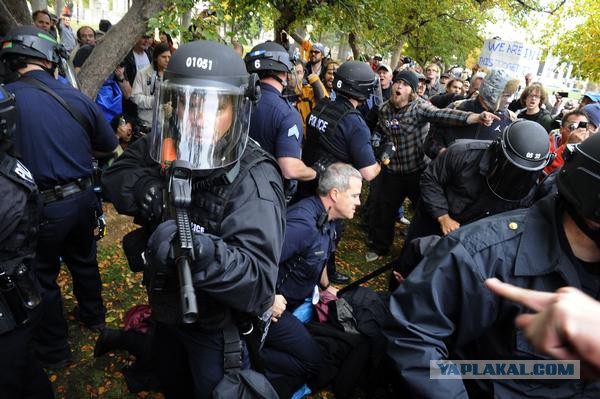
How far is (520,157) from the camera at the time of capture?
287 centimetres

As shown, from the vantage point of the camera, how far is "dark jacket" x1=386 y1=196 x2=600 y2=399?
1.61 metres

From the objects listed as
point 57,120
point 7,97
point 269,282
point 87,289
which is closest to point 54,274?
point 87,289

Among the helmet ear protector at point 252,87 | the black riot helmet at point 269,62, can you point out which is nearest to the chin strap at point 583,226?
the helmet ear protector at point 252,87

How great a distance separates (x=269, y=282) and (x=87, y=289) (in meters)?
2.29

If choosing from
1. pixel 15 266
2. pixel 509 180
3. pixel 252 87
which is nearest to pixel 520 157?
pixel 509 180

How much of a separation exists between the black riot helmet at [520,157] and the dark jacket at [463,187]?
14 cm

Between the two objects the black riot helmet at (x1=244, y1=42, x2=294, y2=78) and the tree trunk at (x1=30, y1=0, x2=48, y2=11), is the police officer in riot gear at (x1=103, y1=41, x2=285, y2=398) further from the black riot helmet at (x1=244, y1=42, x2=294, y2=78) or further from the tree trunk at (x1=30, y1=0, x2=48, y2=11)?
the tree trunk at (x1=30, y1=0, x2=48, y2=11)

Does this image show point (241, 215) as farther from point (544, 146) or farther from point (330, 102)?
point (330, 102)

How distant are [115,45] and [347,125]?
8.37ft

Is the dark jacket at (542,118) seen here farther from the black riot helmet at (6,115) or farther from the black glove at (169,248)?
the black riot helmet at (6,115)

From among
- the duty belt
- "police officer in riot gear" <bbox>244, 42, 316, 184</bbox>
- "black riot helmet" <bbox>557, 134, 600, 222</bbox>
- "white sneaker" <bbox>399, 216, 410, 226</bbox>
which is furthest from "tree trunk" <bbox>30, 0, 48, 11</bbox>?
"black riot helmet" <bbox>557, 134, 600, 222</bbox>

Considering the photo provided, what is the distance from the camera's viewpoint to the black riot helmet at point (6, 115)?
2.01 m

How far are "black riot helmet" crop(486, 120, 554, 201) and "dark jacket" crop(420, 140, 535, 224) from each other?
14 cm

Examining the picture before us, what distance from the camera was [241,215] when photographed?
1.76m
